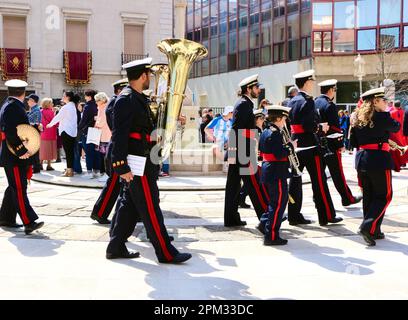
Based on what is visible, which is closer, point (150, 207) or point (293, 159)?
point (150, 207)

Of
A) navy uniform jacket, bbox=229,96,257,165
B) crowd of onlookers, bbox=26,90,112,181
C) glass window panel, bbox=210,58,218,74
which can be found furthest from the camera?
glass window panel, bbox=210,58,218,74

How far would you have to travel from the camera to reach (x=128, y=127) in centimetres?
491

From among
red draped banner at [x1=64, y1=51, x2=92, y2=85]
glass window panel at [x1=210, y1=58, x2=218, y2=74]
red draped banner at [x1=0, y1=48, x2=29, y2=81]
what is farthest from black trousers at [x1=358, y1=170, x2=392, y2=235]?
glass window panel at [x1=210, y1=58, x2=218, y2=74]

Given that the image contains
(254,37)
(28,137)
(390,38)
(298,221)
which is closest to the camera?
(28,137)

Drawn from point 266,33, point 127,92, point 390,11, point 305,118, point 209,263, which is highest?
point 390,11

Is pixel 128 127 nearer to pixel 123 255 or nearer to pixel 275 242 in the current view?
pixel 123 255

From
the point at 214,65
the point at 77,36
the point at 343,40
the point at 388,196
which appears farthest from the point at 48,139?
the point at 214,65

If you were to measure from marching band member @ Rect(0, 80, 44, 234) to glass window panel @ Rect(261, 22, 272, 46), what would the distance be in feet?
89.9

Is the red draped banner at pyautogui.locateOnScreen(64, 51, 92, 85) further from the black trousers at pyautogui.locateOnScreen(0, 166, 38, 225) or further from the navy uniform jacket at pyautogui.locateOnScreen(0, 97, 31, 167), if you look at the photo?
the black trousers at pyautogui.locateOnScreen(0, 166, 38, 225)

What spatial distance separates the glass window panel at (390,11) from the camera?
1104 inches

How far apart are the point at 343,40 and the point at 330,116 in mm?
22922

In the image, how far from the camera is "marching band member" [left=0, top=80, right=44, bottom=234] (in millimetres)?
6285

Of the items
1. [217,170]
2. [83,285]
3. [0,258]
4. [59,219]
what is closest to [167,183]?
[217,170]

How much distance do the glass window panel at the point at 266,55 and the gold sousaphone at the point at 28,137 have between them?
2709 centimetres
